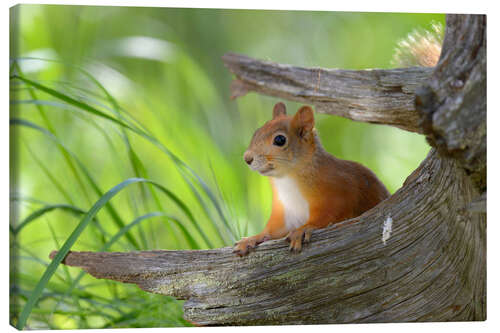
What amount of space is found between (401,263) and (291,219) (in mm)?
553

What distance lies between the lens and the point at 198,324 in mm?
3172

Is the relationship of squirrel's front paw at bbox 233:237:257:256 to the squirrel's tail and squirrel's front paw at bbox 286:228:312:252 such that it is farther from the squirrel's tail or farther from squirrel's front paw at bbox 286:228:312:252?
the squirrel's tail

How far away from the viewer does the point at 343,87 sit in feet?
11.4

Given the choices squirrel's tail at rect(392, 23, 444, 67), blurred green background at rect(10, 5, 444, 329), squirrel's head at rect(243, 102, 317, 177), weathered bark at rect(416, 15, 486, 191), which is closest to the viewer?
weathered bark at rect(416, 15, 486, 191)

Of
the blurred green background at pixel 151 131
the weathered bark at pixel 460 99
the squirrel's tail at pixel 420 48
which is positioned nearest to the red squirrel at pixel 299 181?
the blurred green background at pixel 151 131

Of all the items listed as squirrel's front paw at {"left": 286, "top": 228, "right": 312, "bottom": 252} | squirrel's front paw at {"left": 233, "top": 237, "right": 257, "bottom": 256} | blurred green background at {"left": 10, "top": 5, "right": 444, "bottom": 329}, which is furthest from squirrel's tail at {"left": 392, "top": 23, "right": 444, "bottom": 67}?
squirrel's front paw at {"left": 233, "top": 237, "right": 257, "bottom": 256}

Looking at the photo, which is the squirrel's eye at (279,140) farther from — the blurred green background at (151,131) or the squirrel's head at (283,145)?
the blurred green background at (151,131)

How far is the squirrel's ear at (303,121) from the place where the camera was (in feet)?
10.5

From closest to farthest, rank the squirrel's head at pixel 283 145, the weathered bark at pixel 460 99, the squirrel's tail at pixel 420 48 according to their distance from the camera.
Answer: the weathered bark at pixel 460 99 → the squirrel's head at pixel 283 145 → the squirrel's tail at pixel 420 48

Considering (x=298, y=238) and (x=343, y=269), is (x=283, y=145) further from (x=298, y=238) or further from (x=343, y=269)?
(x=343, y=269)

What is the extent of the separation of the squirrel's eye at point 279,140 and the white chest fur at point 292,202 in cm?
17

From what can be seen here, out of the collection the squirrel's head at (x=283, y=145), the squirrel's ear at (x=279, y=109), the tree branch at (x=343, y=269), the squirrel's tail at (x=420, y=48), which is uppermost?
the squirrel's tail at (x=420, y=48)

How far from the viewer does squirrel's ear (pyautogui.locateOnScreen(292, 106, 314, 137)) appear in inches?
126

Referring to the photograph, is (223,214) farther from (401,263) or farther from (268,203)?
Answer: (401,263)
